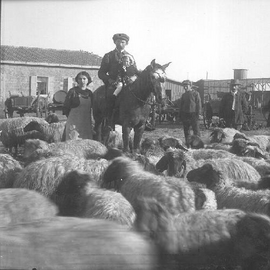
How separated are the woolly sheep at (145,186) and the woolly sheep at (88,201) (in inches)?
8.4

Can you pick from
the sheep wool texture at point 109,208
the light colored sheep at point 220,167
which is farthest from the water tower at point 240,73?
the sheep wool texture at point 109,208

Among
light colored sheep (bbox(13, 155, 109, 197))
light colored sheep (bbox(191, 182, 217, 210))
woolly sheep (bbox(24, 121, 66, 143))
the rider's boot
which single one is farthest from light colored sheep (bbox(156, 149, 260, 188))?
woolly sheep (bbox(24, 121, 66, 143))

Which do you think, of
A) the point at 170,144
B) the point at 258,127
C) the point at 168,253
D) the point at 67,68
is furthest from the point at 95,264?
the point at 258,127

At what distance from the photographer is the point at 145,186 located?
4910mm

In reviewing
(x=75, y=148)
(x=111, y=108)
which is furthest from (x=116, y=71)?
(x=75, y=148)

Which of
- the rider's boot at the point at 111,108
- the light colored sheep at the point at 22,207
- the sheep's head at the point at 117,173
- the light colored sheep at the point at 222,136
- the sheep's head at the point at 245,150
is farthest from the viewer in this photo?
the light colored sheep at the point at 222,136

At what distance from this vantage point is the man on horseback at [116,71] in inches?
333

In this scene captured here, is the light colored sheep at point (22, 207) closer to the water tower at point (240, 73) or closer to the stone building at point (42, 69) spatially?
the stone building at point (42, 69)

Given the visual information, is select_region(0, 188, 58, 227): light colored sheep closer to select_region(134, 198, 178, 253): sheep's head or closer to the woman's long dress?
select_region(134, 198, 178, 253): sheep's head

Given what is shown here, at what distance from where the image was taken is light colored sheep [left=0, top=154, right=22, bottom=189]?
574 centimetres

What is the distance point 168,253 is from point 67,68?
640 centimetres

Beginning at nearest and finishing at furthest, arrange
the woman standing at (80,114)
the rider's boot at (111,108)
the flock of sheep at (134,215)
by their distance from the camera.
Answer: the flock of sheep at (134,215) < the rider's boot at (111,108) < the woman standing at (80,114)

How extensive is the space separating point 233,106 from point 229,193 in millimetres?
5861

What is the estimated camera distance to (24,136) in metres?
10.7
